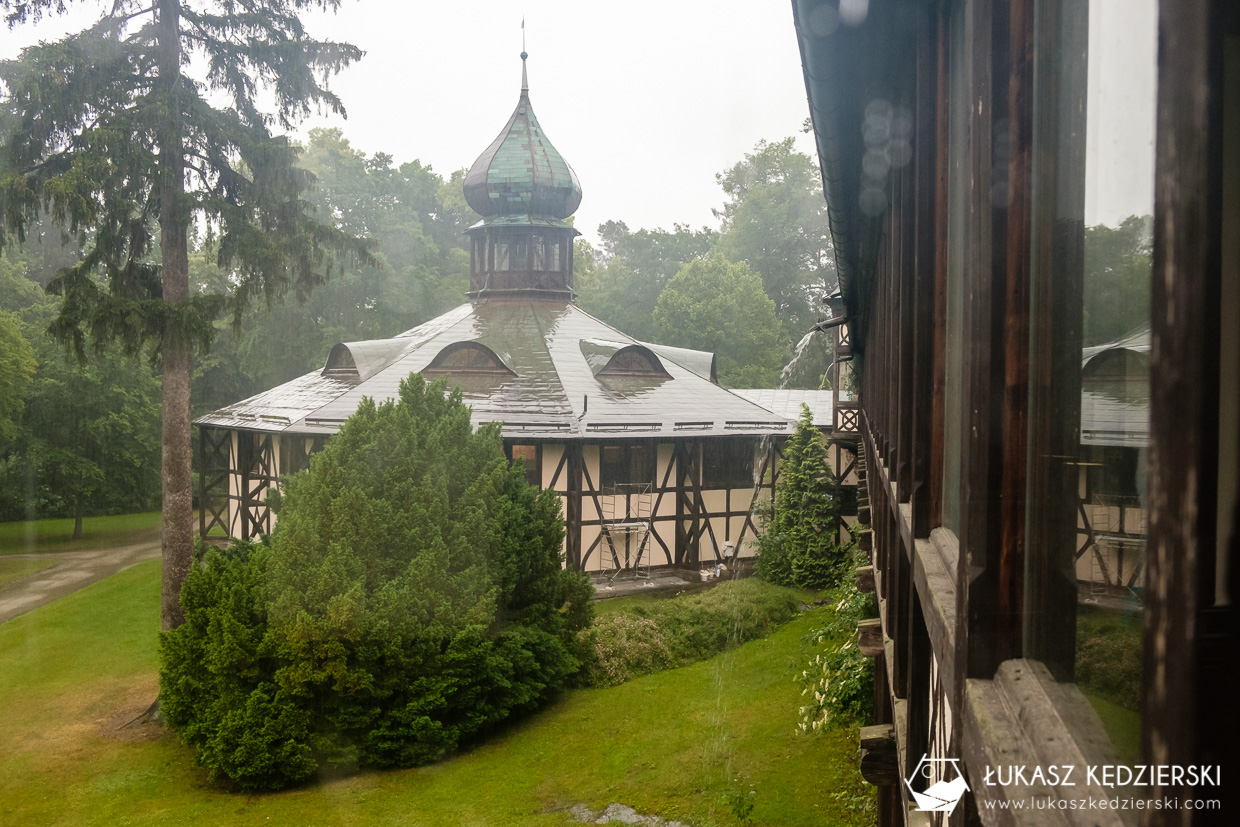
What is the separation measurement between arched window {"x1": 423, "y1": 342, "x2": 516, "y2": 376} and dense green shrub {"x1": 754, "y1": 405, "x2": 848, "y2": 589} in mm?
6386

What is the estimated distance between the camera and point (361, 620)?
33.5ft

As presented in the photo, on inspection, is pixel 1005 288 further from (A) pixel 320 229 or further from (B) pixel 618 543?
(B) pixel 618 543

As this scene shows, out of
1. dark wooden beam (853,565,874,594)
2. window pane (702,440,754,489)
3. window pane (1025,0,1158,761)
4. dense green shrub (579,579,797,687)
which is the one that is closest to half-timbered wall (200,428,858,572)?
window pane (702,440,754,489)

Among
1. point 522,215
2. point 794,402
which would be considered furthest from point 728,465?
point 522,215

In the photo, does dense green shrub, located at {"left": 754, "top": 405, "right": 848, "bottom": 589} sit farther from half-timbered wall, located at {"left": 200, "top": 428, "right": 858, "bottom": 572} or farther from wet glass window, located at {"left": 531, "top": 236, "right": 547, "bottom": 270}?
wet glass window, located at {"left": 531, "top": 236, "right": 547, "bottom": 270}

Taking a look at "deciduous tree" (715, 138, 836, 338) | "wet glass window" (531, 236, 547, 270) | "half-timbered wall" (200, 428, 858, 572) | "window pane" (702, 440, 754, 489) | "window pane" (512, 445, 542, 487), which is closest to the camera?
"window pane" (512, 445, 542, 487)

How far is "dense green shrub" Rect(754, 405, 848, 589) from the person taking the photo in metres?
18.7

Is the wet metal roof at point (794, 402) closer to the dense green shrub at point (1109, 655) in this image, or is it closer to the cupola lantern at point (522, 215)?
the cupola lantern at point (522, 215)

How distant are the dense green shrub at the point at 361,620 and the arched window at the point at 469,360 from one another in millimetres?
9084

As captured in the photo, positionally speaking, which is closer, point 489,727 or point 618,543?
point 489,727

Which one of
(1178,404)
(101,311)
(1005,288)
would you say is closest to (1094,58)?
(1005,288)

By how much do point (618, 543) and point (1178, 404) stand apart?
18.6m

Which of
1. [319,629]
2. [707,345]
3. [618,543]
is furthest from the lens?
[707,345]

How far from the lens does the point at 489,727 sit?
38.8 feet
